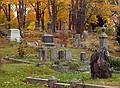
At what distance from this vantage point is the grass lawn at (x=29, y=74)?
1702 centimetres

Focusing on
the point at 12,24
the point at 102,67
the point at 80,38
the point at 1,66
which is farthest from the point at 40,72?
the point at 12,24

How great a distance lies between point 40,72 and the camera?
22609mm

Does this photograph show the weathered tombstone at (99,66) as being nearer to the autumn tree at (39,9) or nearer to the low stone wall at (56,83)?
the low stone wall at (56,83)

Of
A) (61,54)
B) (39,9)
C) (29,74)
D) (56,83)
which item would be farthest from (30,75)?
(39,9)

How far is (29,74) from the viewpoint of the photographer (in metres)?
21.6

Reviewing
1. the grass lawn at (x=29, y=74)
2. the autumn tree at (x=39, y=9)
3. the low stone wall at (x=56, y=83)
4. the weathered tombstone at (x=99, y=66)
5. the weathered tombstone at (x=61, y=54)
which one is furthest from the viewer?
the autumn tree at (x=39, y=9)

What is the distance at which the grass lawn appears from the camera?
17.0 meters

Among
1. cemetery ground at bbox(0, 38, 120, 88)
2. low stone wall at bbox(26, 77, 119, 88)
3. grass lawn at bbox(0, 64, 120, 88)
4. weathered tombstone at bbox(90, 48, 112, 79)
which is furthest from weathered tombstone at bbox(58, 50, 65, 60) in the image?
low stone wall at bbox(26, 77, 119, 88)

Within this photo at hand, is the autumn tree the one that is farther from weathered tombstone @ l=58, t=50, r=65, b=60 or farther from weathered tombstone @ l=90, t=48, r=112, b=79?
weathered tombstone @ l=90, t=48, r=112, b=79

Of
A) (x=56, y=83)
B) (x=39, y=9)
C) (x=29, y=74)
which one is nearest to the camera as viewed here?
(x=56, y=83)

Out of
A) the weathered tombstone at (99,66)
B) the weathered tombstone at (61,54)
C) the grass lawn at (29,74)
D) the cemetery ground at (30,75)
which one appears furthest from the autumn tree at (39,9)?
the weathered tombstone at (99,66)

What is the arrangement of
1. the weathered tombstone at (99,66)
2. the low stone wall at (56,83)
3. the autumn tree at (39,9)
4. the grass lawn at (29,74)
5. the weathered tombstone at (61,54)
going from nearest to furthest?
the low stone wall at (56,83), the grass lawn at (29,74), the weathered tombstone at (99,66), the weathered tombstone at (61,54), the autumn tree at (39,9)

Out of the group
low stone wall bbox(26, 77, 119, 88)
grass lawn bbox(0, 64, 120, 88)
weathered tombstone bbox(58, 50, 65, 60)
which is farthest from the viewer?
weathered tombstone bbox(58, 50, 65, 60)

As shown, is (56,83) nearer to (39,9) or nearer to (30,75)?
(30,75)
